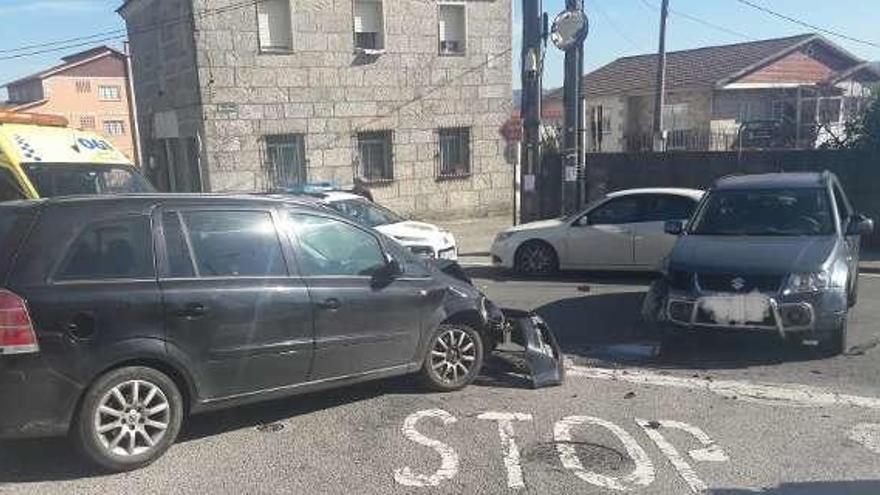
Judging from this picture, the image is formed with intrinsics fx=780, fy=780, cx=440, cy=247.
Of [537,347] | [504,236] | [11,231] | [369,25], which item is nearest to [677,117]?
[369,25]

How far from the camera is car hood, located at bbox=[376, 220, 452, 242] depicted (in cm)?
1143

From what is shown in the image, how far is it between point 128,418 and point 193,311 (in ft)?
Answer: 2.37

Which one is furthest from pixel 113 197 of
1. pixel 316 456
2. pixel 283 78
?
pixel 283 78

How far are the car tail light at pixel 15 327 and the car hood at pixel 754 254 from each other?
5429 millimetres

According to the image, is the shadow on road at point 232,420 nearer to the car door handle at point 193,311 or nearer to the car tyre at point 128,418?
the car tyre at point 128,418

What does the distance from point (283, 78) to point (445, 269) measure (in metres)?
13.0

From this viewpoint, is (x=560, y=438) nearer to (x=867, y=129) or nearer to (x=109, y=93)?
(x=867, y=129)

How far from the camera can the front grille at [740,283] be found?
270 inches

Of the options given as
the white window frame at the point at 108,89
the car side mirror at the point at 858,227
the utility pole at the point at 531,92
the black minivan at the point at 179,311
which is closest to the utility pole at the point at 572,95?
the utility pole at the point at 531,92

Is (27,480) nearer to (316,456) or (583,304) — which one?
(316,456)

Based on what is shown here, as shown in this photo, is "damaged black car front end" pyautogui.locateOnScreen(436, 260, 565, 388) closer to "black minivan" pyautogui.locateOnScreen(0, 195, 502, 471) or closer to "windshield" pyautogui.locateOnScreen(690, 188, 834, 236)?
"black minivan" pyautogui.locateOnScreen(0, 195, 502, 471)

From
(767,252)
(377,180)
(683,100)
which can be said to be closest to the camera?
(767,252)

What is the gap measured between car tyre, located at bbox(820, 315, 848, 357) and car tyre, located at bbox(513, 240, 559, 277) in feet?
16.5

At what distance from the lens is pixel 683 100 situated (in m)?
34.8
